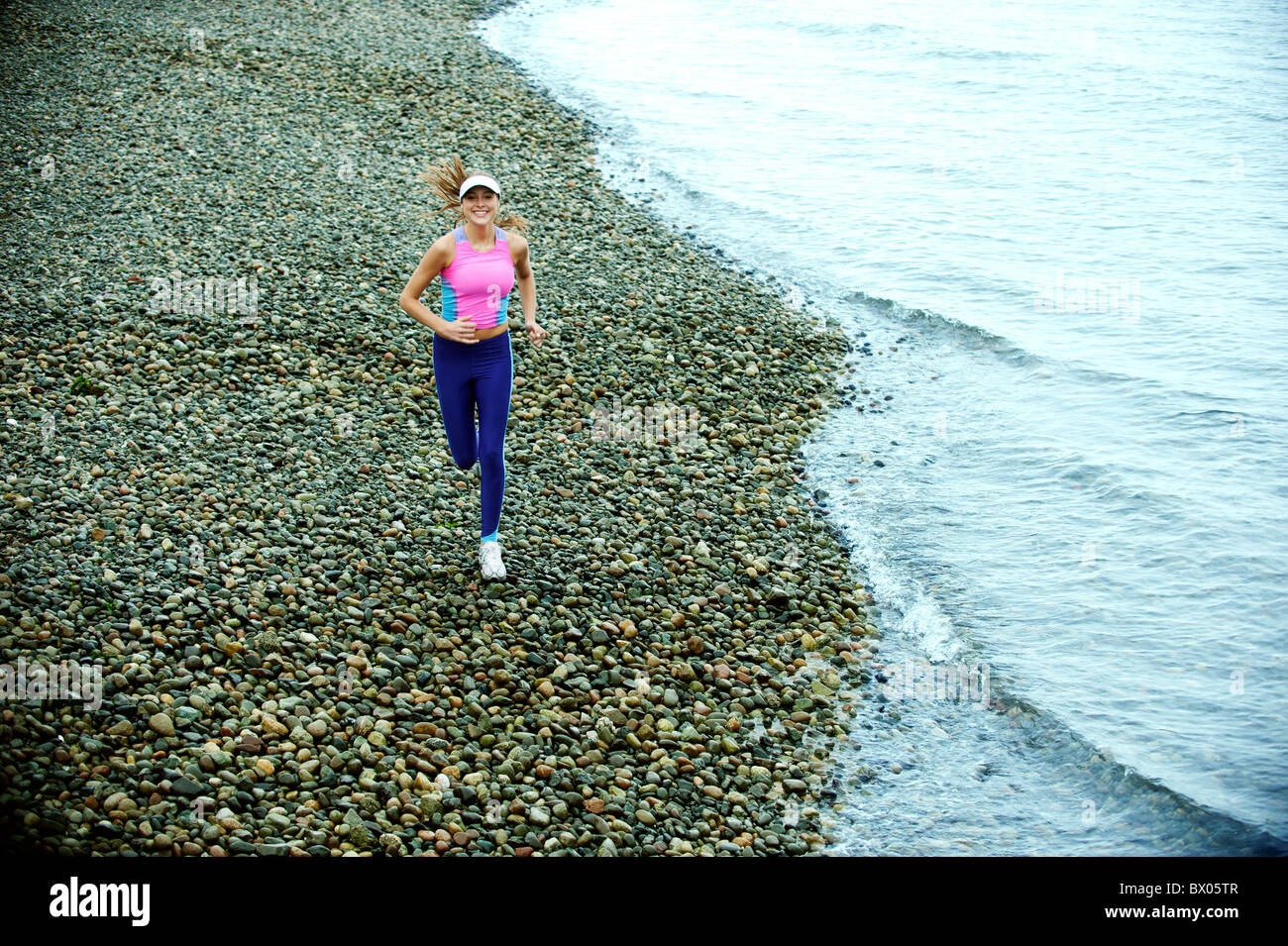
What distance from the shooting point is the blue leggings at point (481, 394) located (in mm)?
7324

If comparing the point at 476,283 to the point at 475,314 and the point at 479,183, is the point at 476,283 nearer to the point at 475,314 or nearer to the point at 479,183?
the point at 475,314

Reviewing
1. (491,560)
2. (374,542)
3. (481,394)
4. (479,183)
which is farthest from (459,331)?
(374,542)

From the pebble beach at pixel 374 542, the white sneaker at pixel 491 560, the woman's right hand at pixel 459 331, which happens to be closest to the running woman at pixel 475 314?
the woman's right hand at pixel 459 331

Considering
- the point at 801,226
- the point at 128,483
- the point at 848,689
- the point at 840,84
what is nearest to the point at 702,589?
the point at 848,689

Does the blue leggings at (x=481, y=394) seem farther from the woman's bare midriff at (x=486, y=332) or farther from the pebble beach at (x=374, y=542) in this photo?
the pebble beach at (x=374, y=542)

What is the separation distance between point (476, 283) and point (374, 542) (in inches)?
91.4

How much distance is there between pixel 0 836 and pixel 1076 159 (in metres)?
23.0

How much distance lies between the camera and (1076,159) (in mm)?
22578

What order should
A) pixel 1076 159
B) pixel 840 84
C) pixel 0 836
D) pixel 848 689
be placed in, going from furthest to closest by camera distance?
pixel 840 84 → pixel 1076 159 → pixel 848 689 → pixel 0 836

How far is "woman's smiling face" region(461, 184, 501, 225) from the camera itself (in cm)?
697

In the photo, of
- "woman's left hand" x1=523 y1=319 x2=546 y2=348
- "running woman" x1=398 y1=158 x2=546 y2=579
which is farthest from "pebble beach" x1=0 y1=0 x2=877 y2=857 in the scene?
"woman's left hand" x1=523 y1=319 x2=546 y2=348

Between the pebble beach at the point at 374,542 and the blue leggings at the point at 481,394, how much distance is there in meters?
0.96

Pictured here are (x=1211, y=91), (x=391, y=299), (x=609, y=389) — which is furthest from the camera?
(x=1211, y=91)
